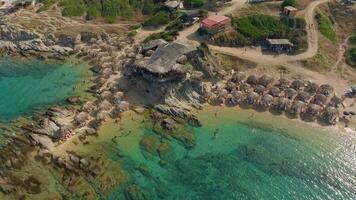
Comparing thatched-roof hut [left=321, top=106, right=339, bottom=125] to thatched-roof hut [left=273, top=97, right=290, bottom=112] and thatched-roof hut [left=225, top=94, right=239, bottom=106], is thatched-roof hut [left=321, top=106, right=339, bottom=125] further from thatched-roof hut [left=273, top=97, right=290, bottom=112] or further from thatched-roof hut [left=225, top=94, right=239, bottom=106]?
thatched-roof hut [left=225, top=94, right=239, bottom=106]

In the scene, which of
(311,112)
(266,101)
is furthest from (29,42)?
(311,112)

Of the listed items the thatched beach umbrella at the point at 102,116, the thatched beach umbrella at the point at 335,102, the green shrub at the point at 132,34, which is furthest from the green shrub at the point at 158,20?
the thatched beach umbrella at the point at 335,102

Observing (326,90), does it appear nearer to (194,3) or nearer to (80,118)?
(194,3)

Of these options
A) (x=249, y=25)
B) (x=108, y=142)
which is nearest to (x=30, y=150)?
(x=108, y=142)

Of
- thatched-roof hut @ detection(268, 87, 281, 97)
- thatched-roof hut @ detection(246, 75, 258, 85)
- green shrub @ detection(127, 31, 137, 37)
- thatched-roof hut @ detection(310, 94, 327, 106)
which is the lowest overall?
thatched-roof hut @ detection(310, 94, 327, 106)

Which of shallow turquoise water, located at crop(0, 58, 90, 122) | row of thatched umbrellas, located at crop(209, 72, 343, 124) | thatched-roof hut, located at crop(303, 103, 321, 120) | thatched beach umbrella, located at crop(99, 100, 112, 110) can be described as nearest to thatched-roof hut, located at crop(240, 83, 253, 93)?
row of thatched umbrellas, located at crop(209, 72, 343, 124)

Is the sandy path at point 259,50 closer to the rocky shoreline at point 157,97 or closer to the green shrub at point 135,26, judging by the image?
the rocky shoreline at point 157,97
